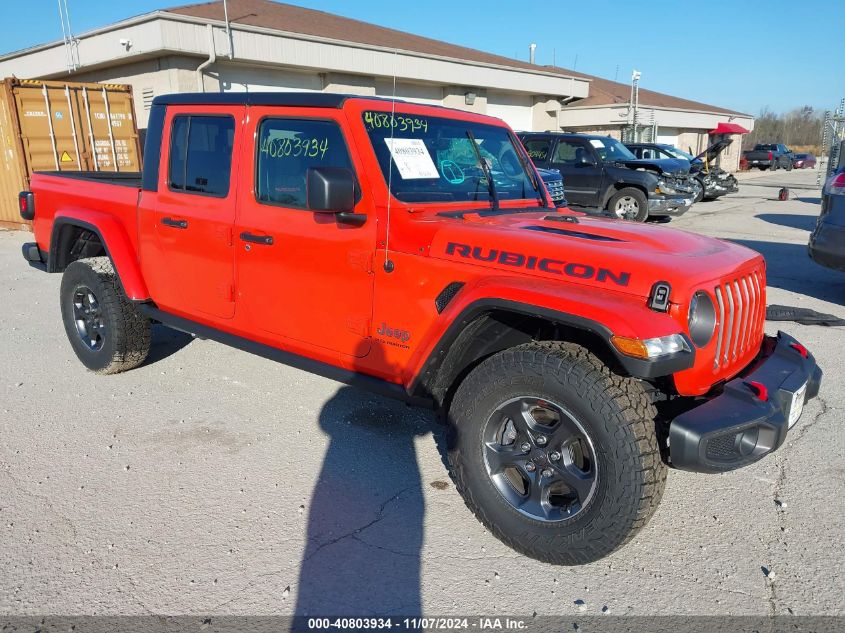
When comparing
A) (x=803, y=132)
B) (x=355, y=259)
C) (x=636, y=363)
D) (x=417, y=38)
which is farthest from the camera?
(x=803, y=132)

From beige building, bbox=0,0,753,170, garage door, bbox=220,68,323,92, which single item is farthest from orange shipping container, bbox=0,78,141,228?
garage door, bbox=220,68,323,92

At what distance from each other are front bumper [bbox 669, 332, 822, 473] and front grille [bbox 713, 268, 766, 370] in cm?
12

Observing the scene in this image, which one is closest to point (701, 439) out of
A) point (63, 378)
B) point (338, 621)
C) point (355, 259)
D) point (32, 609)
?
point (338, 621)

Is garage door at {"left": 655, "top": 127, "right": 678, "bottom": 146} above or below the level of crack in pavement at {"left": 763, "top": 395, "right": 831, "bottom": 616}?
above

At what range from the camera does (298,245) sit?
3.38 meters

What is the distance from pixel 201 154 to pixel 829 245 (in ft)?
19.4

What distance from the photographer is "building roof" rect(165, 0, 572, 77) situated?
1552 cm

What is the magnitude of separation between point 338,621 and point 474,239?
166 cm

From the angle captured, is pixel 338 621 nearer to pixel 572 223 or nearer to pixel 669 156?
pixel 572 223

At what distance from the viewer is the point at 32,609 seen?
7.95 ft

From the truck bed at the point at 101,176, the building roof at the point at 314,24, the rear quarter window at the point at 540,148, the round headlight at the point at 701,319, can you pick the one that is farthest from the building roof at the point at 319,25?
the round headlight at the point at 701,319

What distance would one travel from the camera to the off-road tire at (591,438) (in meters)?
2.41

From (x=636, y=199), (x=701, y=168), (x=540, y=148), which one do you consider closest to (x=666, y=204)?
(x=636, y=199)

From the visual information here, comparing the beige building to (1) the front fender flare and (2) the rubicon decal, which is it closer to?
(2) the rubicon decal
